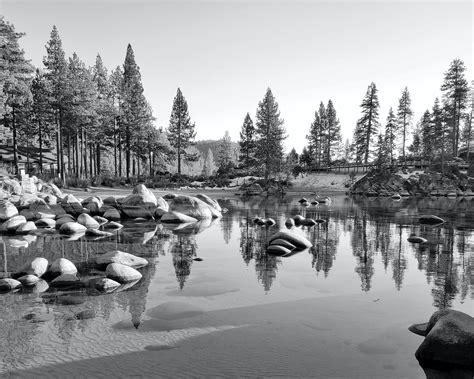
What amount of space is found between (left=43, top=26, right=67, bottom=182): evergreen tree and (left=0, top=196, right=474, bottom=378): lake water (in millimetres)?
25728

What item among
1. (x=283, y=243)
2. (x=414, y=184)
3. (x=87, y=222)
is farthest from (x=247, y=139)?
(x=283, y=243)

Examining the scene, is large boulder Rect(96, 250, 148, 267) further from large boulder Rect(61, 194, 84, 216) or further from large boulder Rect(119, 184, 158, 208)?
large boulder Rect(119, 184, 158, 208)

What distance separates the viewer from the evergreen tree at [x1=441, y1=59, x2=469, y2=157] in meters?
50.5

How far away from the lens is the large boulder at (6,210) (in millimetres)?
17422

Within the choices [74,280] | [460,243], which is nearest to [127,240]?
[74,280]

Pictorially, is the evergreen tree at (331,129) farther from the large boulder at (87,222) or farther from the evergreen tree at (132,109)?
the large boulder at (87,222)

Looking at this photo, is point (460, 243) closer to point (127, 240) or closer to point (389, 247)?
point (389, 247)

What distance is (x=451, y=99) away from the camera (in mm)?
52438

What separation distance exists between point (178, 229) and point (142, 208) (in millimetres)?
4720

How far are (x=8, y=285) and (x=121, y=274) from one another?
2.26 meters

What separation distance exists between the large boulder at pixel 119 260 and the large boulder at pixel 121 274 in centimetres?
82

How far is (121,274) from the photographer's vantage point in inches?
326

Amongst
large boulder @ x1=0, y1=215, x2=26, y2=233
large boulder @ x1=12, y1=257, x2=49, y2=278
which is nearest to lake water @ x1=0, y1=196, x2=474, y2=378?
large boulder @ x1=12, y1=257, x2=49, y2=278

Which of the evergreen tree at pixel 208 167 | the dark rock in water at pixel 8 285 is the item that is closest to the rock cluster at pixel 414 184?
the dark rock in water at pixel 8 285
